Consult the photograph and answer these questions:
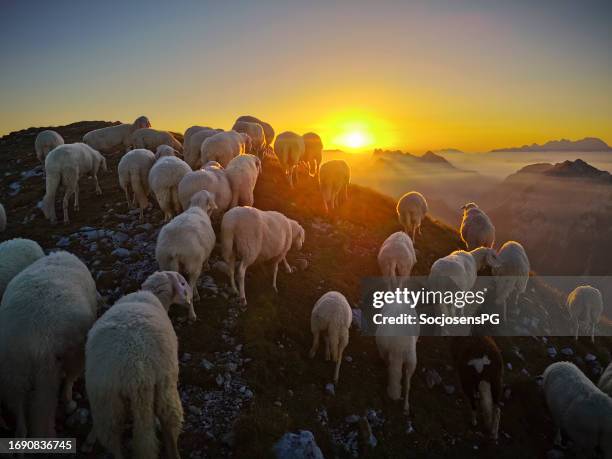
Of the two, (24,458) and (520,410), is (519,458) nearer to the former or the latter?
(520,410)

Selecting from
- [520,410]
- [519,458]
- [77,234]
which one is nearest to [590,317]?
[520,410]

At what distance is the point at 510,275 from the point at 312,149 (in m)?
10.8

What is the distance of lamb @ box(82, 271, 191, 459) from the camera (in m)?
4.42

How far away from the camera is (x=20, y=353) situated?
5.11 meters

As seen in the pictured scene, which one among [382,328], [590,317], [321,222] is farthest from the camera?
[321,222]

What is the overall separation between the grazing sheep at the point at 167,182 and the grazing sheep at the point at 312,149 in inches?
352

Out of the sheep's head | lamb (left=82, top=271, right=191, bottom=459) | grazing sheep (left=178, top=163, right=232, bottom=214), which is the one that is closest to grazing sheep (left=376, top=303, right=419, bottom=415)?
lamb (left=82, top=271, right=191, bottom=459)

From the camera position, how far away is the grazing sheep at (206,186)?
10.5 meters

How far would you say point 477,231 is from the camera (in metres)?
15.2

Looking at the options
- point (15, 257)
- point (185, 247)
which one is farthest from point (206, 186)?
point (15, 257)

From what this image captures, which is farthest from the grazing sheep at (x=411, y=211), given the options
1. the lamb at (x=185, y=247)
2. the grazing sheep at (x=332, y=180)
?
the lamb at (x=185, y=247)

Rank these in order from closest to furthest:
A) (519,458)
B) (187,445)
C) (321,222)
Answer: (187,445) < (519,458) < (321,222)

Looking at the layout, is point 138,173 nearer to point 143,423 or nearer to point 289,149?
point 289,149

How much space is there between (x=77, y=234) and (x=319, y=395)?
837 cm
